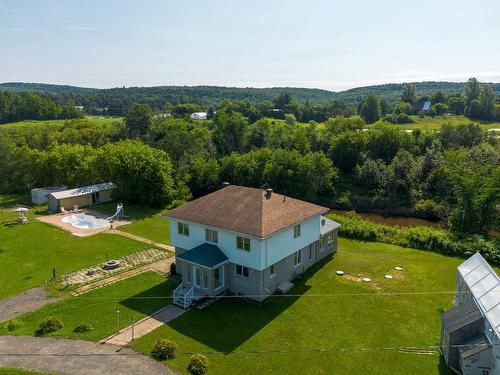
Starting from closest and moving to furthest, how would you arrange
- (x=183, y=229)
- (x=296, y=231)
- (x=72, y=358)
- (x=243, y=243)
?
1. (x=72, y=358)
2. (x=243, y=243)
3. (x=296, y=231)
4. (x=183, y=229)

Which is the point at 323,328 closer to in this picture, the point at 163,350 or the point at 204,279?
the point at 204,279

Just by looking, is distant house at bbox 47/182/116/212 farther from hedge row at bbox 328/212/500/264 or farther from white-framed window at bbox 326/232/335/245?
white-framed window at bbox 326/232/335/245

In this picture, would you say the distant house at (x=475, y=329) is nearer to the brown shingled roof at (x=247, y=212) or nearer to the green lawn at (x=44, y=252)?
the brown shingled roof at (x=247, y=212)

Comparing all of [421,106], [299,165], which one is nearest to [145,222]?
[299,165]

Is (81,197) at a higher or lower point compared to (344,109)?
lower

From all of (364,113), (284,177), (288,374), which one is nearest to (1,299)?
(288,374)

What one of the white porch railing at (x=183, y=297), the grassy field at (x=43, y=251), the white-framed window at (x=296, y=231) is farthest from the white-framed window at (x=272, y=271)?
the grassy field at (x=43, y=251)
